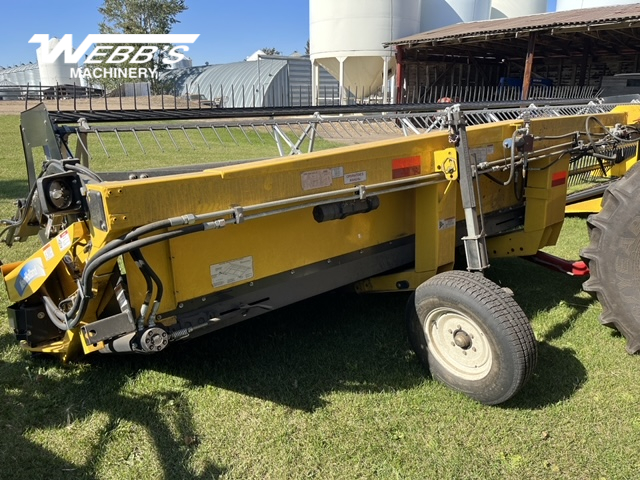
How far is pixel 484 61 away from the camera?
24.2 m

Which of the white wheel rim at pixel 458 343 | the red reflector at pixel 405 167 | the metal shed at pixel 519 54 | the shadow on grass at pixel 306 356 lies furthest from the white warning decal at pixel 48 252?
the metal shed at pixel 519 54

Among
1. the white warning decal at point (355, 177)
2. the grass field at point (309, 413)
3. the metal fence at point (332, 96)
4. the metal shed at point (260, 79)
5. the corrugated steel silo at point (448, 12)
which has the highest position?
the corrugated steel silo at point (448, 12)

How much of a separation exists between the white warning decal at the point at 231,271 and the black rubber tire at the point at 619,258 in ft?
6.21

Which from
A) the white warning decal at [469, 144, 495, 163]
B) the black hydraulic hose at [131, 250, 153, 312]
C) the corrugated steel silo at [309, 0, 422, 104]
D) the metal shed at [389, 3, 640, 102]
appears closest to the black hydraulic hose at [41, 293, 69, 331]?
the black hydraulic hose at [131, 250, 153, 312]

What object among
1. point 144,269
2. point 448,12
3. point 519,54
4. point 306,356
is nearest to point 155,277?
point 144,269

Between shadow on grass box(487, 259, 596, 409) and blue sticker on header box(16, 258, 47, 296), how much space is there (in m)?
2.41

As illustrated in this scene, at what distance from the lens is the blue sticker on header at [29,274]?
2690mm

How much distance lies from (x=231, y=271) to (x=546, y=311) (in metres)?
2.33

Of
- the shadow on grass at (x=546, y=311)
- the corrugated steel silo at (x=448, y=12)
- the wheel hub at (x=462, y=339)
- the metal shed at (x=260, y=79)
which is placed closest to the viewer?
the wheel hub at (x=462, y=339)

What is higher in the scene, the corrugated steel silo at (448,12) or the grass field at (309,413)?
the corrugated steel silo at (448,12)

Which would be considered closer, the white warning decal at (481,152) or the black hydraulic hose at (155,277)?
the black hydraulic hose at (155,277)

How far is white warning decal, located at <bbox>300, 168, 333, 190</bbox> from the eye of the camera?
100 inches

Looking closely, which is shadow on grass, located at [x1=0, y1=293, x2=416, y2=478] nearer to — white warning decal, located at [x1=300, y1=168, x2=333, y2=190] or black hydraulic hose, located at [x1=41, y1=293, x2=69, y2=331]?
black hydraulic hose, located at [x1=41, y1=293, x2=69, y2=331]

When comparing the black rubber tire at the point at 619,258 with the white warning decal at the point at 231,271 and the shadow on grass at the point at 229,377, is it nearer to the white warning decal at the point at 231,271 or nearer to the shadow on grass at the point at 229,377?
the shadow on grass at the point at 229,377
